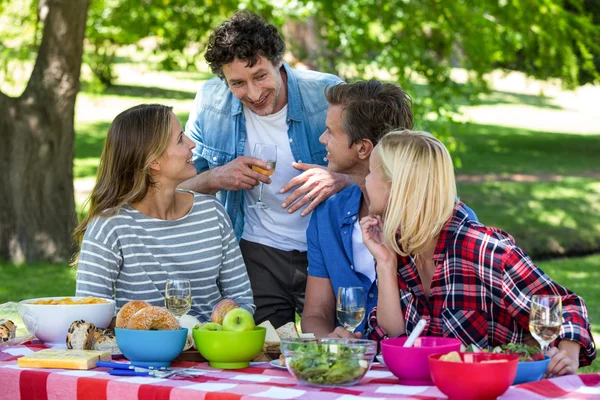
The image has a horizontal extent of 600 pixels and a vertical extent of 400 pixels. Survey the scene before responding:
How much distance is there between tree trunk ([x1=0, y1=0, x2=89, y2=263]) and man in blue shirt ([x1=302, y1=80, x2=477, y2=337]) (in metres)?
6.87

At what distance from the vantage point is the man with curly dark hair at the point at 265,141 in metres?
4.43

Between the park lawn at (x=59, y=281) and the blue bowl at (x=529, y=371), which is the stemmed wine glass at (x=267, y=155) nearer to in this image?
the blue bowl at (x=529, y=371)

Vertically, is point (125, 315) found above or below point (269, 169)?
below

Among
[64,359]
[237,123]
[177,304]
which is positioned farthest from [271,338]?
[237,123]

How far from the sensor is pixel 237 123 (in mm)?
4742

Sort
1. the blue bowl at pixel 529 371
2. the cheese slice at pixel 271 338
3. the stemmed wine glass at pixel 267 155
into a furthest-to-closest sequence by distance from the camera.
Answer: the stemmed wine glass at pixel 267 155
the cheese slice at pixel 271 338
the blue bowl at pixel 529 371

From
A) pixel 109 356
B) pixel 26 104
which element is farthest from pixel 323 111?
pixel 26 104

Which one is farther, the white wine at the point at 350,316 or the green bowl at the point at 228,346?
the white wine at the point at 350,316

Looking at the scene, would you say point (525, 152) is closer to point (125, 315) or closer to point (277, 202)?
point (277, 202)

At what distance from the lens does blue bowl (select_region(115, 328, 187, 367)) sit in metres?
2.99

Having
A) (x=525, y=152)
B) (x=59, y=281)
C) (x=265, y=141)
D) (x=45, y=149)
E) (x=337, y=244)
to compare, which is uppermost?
(x=525, y=152)

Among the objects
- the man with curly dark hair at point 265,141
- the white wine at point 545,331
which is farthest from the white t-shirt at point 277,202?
the white wine at point 545,331

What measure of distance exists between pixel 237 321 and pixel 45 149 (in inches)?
313

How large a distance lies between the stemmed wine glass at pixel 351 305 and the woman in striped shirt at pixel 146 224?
3.11ft
